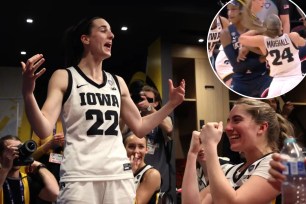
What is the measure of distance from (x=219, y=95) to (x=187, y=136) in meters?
0.60

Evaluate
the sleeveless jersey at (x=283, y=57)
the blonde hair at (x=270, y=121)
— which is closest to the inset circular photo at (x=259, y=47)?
the sleeveless jersey at (x=283, y=57)

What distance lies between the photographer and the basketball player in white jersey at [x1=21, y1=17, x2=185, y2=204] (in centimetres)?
161

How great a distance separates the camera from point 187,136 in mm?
5023

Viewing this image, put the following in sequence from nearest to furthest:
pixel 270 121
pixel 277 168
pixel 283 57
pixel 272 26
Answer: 1. pixel 277 168
2. pixel 270 121
3. pixel 283 57
4. pixel 272 26

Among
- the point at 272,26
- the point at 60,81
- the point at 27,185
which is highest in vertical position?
the point at 272,26

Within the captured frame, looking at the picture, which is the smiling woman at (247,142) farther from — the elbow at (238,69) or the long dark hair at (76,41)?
the elbow at (238,69)

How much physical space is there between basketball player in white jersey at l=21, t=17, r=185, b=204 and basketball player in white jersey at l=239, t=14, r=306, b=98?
3.01 ft

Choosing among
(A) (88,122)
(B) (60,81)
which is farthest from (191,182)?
(B) (60,81)

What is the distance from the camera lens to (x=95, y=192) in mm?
1642

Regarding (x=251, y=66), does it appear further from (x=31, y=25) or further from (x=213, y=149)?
(x=31, y=25)

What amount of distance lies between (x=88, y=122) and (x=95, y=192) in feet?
0.86

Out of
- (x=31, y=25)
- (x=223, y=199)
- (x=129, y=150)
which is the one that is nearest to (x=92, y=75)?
(x=223, y=199)

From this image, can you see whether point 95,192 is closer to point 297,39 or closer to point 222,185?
point 222,185

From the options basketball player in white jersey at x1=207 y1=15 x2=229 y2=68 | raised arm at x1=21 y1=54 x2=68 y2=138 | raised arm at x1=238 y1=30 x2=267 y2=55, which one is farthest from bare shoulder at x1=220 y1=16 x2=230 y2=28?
raised arm at x1=21 y1=54 x2=68 y2=138
